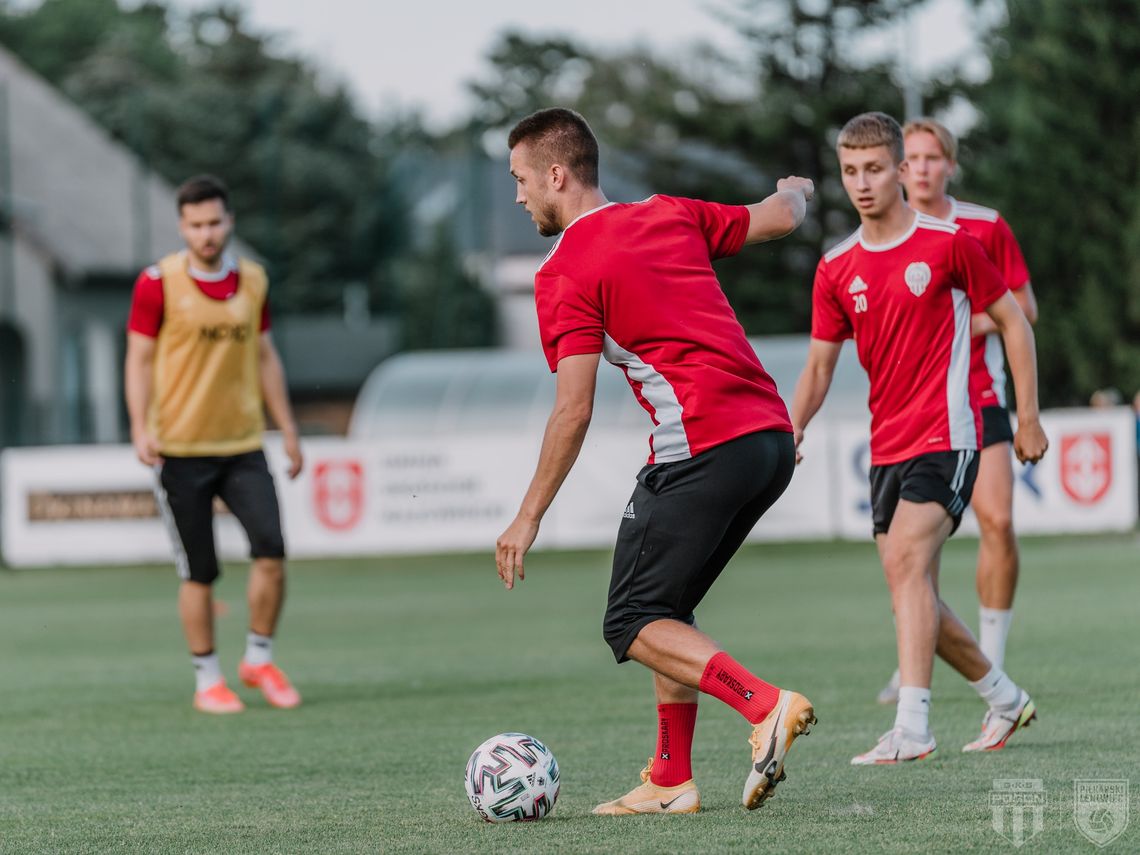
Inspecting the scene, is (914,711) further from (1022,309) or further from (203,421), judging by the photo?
(203,421)

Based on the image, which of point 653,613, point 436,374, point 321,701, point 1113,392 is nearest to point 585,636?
point 321,701

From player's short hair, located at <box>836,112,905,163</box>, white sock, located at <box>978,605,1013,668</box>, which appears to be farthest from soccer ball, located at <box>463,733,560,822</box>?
white sock, located at <box>978,605,1013,668</box>

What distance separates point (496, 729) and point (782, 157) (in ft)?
121

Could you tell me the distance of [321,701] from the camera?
9477 mm

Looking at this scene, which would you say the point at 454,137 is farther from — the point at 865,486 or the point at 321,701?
the point at 321,701

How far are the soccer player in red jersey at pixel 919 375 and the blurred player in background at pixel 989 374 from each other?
0.91 m

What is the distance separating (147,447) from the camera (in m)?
9.23

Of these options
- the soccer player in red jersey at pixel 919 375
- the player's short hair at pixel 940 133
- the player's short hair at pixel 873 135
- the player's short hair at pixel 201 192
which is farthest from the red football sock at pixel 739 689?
the player's short hair at pixel 201 192

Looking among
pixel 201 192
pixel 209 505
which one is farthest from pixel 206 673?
pixel 201 192

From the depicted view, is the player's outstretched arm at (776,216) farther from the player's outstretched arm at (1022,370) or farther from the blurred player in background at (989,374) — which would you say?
the blurred player in background at (989,374)

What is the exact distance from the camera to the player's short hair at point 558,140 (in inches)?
218

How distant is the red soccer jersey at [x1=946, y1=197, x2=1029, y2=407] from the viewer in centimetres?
791

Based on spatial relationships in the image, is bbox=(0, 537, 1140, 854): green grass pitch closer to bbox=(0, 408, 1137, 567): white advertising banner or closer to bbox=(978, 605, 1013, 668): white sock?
bbox=(978, 605, 1013, 668): white sock

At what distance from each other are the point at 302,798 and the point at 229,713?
2.90m
